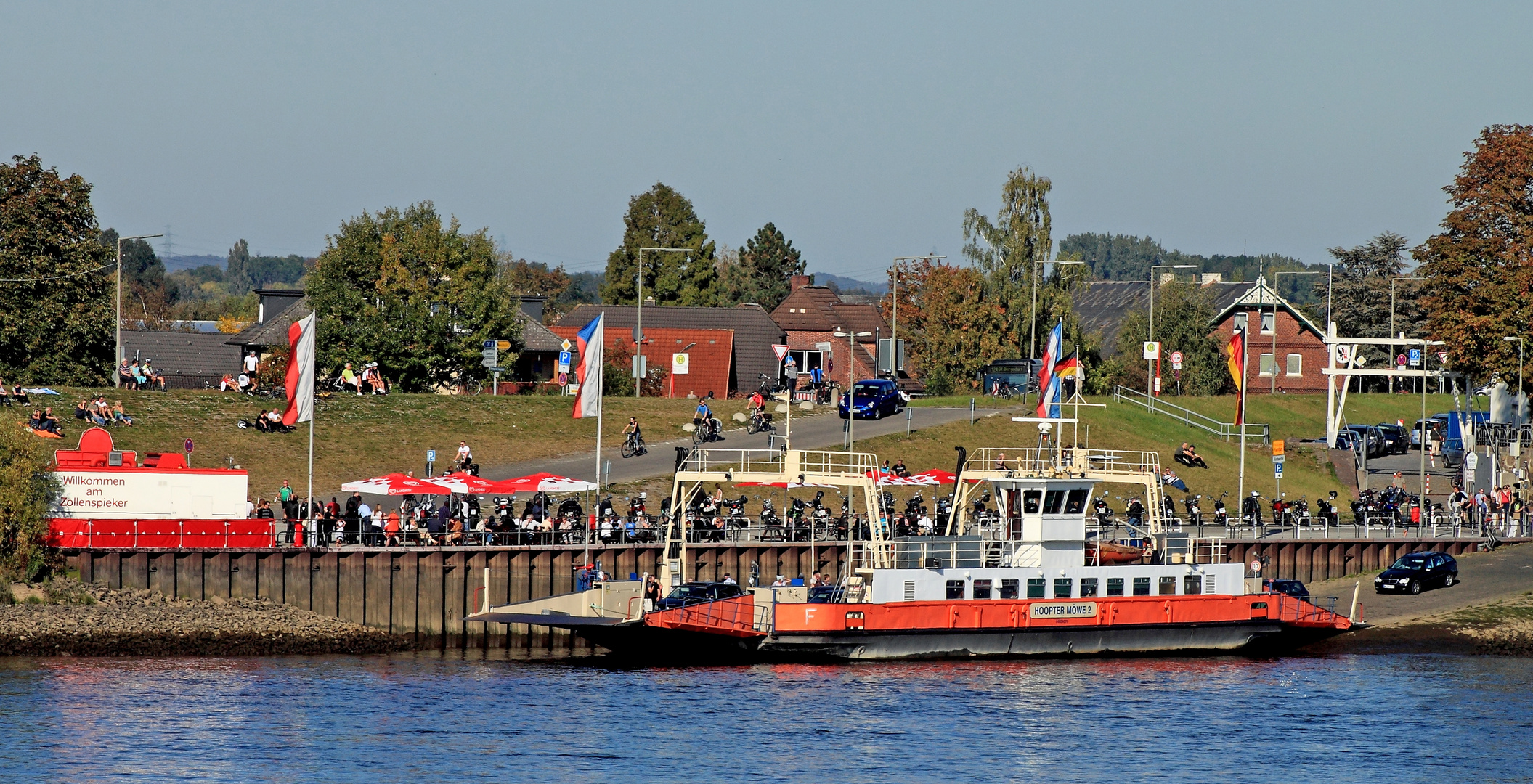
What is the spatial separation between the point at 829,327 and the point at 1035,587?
6712 cm

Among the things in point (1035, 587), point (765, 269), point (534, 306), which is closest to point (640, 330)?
point (1035, 587)

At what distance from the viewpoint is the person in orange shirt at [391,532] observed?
158 ft

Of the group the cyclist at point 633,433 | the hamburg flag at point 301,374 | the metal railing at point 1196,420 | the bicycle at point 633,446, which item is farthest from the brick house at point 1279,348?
the hamburg flag at point 301,374

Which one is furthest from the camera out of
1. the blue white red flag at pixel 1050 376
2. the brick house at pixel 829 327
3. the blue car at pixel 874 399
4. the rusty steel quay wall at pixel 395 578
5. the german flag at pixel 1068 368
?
the brick house at pixel 829 327

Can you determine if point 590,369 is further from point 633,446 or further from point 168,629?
point 168,629

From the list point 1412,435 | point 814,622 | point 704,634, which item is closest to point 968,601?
point 814,622

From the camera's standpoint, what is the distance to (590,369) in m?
53.1

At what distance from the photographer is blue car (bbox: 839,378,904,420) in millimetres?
75000

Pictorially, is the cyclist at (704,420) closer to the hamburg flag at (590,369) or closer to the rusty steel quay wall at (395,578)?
the hamburg flag at (590,369)

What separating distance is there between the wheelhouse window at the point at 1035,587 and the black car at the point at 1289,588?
7.46 metres

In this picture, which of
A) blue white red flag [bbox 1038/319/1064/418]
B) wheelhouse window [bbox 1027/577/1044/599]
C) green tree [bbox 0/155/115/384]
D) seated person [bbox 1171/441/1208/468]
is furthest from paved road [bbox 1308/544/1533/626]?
green tree [bbox 0/155/115/384]

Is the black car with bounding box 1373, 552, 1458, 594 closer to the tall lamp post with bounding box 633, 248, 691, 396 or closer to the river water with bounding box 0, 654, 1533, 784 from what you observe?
the river water with bounding box 0, 654, 1533, 784

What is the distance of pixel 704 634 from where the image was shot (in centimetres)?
4419

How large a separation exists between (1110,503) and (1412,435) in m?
25.4
